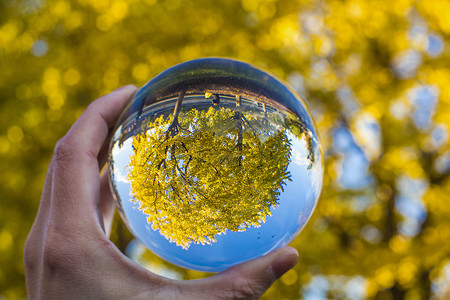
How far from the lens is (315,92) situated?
5977 millimetres

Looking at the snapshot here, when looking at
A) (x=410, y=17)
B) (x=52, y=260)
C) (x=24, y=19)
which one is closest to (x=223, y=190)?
(x=52, y=260)

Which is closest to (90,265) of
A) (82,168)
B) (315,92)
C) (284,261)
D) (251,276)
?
(82,168)

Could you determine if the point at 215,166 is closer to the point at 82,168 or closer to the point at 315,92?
the point at 82,168

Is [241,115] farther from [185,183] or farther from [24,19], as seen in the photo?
[24,19]

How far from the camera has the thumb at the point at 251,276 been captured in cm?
122

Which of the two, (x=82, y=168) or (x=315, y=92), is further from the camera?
(x=315, y=92)

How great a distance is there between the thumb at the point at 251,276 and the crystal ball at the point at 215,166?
36mm

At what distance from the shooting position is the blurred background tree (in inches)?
199

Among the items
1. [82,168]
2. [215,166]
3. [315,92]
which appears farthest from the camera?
[315,92]

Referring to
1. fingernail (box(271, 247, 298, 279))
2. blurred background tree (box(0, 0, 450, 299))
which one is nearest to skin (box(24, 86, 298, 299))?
fingernail (box(271, 247, 298, 279))

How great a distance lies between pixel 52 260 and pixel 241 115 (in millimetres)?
823

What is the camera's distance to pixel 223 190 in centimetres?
110

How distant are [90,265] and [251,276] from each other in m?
0.54

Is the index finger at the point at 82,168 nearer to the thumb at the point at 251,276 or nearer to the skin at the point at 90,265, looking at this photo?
the skin at the point at 90,265
